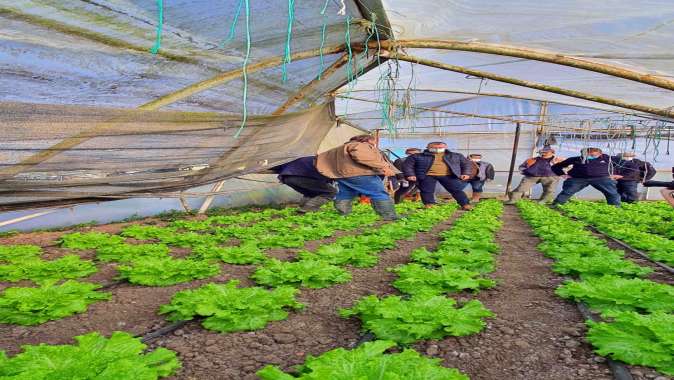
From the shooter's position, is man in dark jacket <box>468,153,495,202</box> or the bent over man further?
man in dark jacket <box>468,153,495,202</box>

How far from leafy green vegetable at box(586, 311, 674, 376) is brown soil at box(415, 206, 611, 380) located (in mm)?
100

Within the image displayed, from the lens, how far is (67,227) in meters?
8.91

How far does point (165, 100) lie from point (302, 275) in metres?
2.99

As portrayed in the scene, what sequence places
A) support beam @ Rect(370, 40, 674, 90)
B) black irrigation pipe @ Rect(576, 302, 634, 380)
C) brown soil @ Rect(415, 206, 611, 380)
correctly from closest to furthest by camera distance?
black irrigation pipe @ Rect(576, 302, 634, 380) < brown soil @ Rect(415, 206, 611, 380) < support beam @ Rect(370, 40, 674, 90)

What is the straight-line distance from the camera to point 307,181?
1155 cm

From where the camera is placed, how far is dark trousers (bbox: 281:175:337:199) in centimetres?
1145

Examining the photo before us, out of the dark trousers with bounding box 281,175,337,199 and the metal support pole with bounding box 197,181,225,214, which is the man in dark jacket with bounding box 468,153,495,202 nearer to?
the dark trousers with bounding box 281,175,337,199

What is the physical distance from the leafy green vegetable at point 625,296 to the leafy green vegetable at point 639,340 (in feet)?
1.32

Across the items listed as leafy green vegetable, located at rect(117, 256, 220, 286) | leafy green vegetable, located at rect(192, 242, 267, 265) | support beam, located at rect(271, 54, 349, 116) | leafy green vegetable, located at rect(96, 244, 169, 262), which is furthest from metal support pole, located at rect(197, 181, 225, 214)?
leafy green vegetable, located at rect(117, 256, 220, 286)

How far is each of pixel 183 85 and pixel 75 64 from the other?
1435 millimetres

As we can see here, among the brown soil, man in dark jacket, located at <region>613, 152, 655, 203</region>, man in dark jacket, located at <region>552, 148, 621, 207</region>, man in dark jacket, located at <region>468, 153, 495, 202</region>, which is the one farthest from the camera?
man in dark jacket, located at <region>468, 153, 495, 202</region>

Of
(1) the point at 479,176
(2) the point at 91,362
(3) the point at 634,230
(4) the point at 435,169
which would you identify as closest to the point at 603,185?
(1) the point at 479,176

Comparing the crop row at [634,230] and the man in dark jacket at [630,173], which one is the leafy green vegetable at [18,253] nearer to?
the crop row at [634,230]

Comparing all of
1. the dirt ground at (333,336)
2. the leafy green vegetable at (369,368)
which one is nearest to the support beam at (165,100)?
the dirt ground at (333,336)
